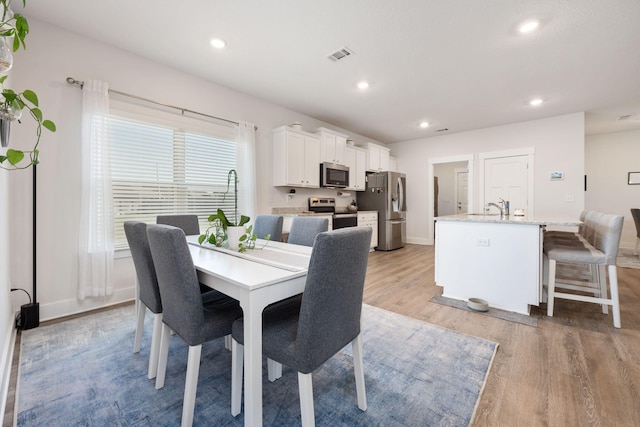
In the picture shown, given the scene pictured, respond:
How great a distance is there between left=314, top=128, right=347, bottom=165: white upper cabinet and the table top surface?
10.2 feet

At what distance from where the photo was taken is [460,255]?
2754 millimetres

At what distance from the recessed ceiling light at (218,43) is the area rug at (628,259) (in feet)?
20.8

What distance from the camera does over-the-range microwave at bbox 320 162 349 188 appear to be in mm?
4695

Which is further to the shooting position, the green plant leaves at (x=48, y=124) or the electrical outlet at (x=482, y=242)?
the electrical outlet at (x=482, y=242)

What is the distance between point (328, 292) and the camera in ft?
3.43

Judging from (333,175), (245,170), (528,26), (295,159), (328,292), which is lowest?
(328,292)

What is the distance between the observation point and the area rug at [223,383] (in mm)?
1276

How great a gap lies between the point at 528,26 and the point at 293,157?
9.80 ft

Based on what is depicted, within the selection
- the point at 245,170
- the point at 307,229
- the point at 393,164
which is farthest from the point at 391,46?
the point at 393,164

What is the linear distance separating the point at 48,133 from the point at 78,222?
31.9 inches

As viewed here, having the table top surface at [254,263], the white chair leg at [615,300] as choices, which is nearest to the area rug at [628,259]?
the white chair leg at [615,300]

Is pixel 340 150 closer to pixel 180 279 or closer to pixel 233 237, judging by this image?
pixel 233 237

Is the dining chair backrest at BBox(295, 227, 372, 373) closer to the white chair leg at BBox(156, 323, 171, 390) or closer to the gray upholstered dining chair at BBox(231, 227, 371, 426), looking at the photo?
the gray upholstered dining chair at BBox(231, 227, 371, 426)

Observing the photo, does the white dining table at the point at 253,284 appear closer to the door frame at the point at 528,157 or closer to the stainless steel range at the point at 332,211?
the stainless steel range at the point at 332,211
